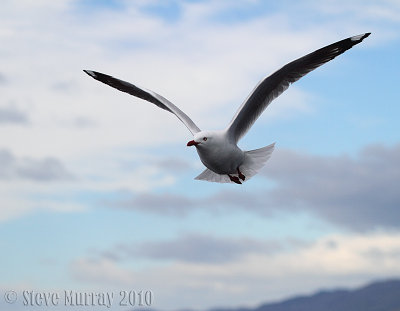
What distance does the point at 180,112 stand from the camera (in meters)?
21.8

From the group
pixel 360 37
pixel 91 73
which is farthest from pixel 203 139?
pixel 91 73

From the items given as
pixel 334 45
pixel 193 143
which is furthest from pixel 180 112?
pixel 334 45

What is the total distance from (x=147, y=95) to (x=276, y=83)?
480cm

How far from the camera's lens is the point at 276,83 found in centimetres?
2011

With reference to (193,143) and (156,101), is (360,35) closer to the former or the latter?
(193,143)

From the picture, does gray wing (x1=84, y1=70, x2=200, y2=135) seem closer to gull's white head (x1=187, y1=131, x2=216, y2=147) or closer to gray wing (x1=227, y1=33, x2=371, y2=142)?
gray wing (x1=227, y1=33, x2=371, y2=142)

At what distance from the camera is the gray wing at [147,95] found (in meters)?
21.4

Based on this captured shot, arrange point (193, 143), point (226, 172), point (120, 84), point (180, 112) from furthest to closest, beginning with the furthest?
point (120, 84) → point (180, 112) → point (226, 172) → point (193, 143)

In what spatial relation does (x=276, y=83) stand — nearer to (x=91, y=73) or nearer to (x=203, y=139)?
(x=203, y=139)

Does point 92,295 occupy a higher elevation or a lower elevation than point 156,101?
lower

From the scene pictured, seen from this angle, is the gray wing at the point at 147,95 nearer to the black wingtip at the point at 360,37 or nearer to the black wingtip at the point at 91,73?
the black wingtip at the point at 91,73

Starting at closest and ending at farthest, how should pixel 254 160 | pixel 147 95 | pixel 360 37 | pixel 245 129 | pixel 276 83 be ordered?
pixel 360 37 < pixel 276 83 < pixel 245 129 < pixel 254 160 < pixel 147 95

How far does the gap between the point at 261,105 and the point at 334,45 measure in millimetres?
2628

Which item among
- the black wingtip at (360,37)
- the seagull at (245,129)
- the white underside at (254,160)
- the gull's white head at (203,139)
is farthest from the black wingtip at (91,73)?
the black wingtip at (360,37)
